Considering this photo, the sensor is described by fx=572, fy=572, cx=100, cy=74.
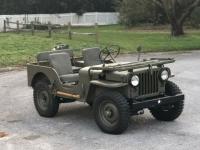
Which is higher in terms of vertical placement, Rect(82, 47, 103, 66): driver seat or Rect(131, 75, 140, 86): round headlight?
Rect(82, 47, 103, 66): driver seat

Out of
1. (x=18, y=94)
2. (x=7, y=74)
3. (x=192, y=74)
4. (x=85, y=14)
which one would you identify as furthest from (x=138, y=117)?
(x=85, y=14)

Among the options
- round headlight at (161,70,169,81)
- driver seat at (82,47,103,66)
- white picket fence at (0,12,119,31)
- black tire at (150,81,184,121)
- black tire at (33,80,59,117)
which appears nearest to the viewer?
round headlight at (161,70,169,81)

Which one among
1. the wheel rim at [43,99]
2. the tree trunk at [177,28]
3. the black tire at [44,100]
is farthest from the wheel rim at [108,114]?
the tree trunk at [177,28]

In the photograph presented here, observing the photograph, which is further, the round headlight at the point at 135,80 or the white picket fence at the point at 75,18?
the white picket fence at the point at 75,18

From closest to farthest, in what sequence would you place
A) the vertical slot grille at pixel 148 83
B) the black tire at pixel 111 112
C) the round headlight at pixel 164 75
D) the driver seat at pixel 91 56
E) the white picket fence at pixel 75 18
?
the black tire at pixel 111 112, the vertical slot grille at pixel 148 83, the round headlight at pixel 164 75, the driver seat at pixel 91 56, the white picket fence at pixel 75 18

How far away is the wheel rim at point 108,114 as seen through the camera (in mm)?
9070

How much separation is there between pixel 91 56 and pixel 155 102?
2.22 m

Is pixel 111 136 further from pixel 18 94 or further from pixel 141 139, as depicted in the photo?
pixel 18 94

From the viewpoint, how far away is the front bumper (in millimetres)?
9000

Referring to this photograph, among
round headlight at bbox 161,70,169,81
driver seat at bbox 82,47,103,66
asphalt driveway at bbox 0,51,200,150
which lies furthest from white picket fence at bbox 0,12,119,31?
round headlight at bbox 161,70,169,81

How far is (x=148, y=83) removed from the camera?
939 centimetres

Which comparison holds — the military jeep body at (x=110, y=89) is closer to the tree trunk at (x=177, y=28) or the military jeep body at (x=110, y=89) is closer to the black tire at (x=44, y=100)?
the black tire at (x=44, y=100)

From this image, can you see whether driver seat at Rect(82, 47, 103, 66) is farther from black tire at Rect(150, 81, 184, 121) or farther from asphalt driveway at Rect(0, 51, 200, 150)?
black tire at Rect(150, 81, 184, 121)

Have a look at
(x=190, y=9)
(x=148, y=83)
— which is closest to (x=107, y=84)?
(x=148, y=83)
